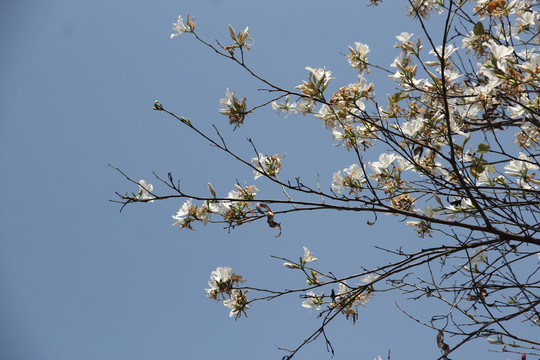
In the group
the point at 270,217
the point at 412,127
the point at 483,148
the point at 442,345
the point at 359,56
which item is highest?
the point at 359,56

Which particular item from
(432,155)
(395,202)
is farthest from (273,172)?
(432,155)

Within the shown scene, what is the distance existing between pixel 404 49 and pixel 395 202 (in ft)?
2.88

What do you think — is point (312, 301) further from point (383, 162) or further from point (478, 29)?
point (478, 29)

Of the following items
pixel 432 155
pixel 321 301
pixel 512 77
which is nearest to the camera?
pixel 512 77

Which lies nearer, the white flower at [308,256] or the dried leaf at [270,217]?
the dried leaf at [270,217]

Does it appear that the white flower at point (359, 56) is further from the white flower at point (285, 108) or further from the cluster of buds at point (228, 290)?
the cluster of buds at point (228, 290)

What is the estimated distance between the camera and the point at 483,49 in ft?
8.91

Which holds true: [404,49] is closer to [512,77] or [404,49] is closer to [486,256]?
[512,77]

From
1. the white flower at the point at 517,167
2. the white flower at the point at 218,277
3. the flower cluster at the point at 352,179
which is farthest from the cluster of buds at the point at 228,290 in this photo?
the white flower at the point at 517,167

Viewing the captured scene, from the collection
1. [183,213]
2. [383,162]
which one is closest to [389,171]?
[383,162]

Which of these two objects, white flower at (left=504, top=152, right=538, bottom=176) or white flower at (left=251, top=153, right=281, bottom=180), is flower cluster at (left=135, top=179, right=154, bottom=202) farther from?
white flower at (left=504, top=152, right=538, bottom=176)

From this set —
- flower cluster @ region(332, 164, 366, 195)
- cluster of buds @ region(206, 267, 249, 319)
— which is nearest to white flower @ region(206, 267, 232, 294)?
cluster of buds @ region(206, 267, 249, 319)

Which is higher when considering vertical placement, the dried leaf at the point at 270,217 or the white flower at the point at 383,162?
the white flower at the point at 383,162

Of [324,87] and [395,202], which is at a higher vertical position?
[324,87]
